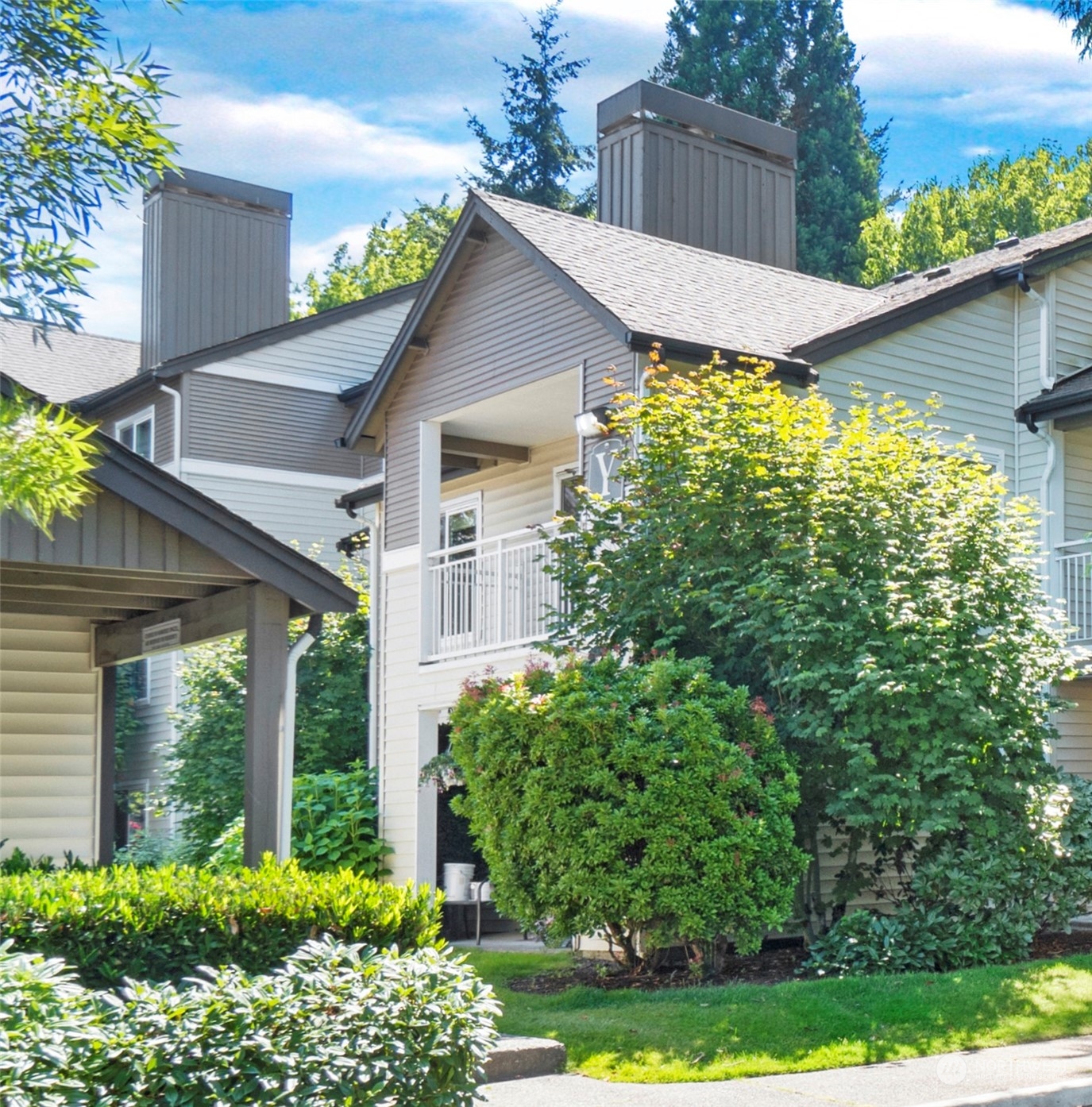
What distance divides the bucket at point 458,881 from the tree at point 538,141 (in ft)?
93.0

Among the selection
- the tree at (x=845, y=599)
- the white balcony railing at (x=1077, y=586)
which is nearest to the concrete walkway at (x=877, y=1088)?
the tree at (x=845, y=599)

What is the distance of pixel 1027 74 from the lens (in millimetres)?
22391

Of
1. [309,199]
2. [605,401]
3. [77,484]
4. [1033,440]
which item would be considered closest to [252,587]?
[77,484]

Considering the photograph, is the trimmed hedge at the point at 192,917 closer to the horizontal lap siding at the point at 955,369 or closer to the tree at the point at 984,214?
the horizontal lap siding at the point at 955,369

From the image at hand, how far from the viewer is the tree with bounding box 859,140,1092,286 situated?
38500 millimetres

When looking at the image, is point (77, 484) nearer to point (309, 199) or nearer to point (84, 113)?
point (84, 113)

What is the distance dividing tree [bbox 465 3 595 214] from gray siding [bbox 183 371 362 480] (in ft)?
61.6

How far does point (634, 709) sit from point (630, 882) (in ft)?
4.29

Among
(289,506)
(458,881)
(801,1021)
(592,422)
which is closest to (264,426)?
(289,506)

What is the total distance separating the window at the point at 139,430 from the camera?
24797mm

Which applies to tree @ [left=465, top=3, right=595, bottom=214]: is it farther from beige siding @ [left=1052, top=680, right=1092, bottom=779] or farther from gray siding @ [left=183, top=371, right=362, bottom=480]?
beige siding @ [left=1052, top=680, right=1092, bottom=779]

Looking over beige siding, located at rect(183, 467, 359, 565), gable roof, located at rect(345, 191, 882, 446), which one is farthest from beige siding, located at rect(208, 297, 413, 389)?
gable roof, located at rect(345, 191, 882, 446)

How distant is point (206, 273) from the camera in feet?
85.6

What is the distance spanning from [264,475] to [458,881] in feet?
31.5
